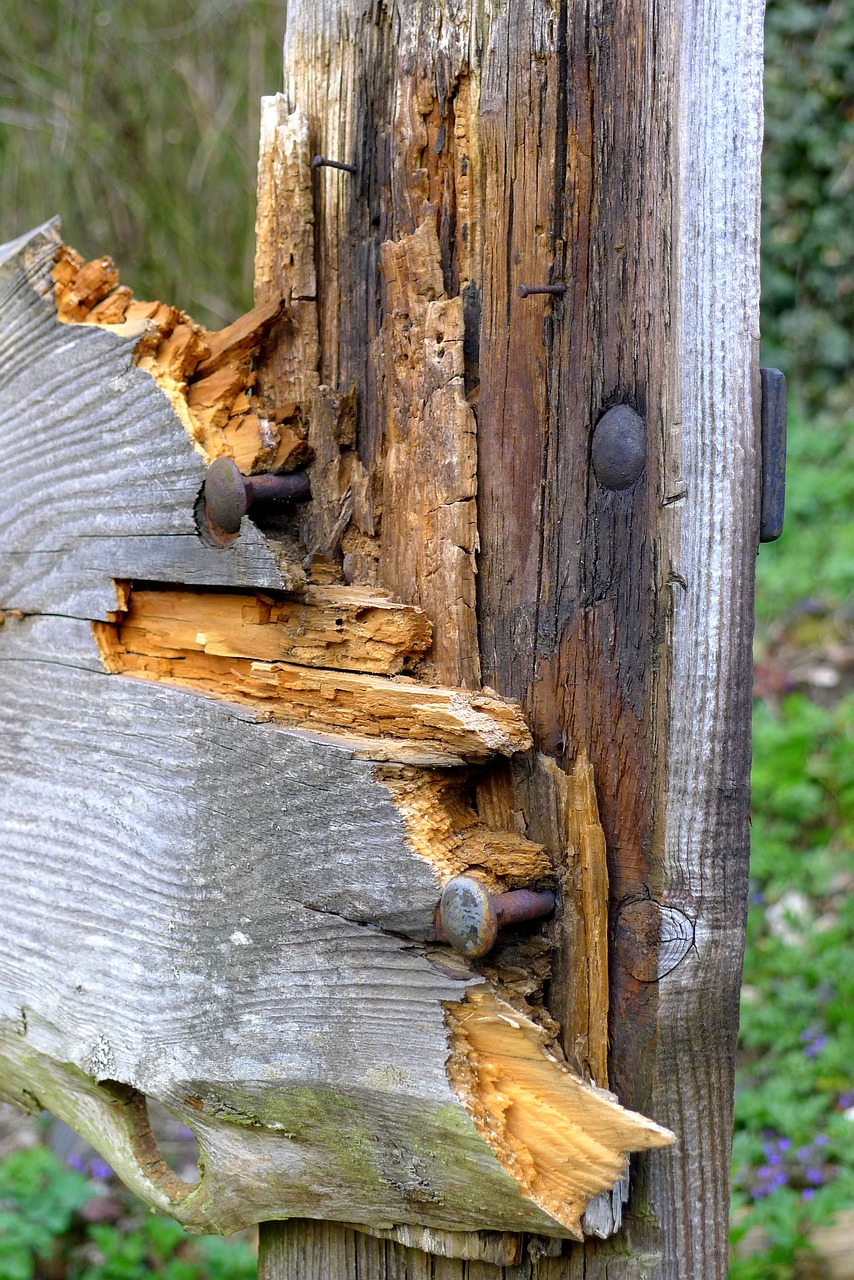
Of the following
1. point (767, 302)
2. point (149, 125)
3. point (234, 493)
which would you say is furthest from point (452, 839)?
point (767, 302)

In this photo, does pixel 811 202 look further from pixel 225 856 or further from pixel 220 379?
pixel 225 856

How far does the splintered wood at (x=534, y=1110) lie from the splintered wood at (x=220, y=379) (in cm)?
62

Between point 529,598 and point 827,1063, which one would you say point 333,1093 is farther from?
point 827,1063

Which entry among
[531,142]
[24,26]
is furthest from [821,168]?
[531,142]

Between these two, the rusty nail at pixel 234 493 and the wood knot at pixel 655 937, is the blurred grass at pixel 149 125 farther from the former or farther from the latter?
the wood knot at pixel 655 937

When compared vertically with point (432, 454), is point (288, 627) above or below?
below

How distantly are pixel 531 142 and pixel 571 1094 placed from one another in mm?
886

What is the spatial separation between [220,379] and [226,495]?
0.19 m

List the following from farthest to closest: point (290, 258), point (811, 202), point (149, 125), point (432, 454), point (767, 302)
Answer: point (767, 302) < point (811, 202) < point (149, 125) < point (290, 258) < point (432, 454)

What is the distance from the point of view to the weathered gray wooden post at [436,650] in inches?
38.4

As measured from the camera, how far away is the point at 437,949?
1061mm

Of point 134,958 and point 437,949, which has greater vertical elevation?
point 437,949

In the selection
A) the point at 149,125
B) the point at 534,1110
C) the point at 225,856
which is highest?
the point at 149,125

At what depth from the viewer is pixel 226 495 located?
116 centimetres
